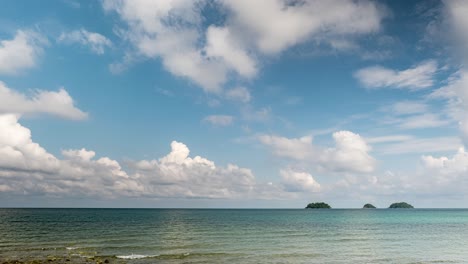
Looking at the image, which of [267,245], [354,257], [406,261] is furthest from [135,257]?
[406,261]

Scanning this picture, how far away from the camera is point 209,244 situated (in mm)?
59875

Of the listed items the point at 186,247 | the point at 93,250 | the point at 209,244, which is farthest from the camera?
the point at 209,244

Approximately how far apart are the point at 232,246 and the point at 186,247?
24.0 feet

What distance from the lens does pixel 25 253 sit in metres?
47.5

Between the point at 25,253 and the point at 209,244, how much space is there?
26961mm

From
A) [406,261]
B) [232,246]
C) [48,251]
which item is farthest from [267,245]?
[48,251]

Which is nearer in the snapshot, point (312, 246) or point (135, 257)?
point (135, 257)

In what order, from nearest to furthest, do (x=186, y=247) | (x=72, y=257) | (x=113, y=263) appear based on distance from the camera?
(x=113, y=263) → (x=72, y=257) → (x=186, y=247)

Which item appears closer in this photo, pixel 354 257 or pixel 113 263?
pixel 113 263

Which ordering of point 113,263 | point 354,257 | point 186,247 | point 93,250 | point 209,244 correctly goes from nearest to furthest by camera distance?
point 113,263 → point 354,257 → point 93,250 → point 186,247 → point 209,244

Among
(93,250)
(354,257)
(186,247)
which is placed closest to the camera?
(354,257)

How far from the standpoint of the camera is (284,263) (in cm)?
4194

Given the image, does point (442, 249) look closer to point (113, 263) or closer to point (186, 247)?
point (186, 247)

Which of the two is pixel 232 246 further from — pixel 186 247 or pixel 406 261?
pixel 406 261
